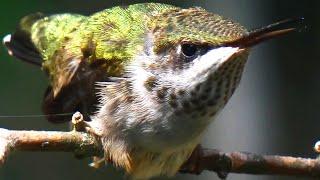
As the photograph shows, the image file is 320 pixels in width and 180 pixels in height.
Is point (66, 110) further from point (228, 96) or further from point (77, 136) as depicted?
point (228, 96)

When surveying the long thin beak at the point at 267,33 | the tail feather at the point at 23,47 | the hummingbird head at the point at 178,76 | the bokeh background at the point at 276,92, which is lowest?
the bokeh background at the point at 276,92

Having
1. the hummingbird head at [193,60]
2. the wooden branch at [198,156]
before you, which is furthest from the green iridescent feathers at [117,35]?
the wooden branch at [198,156]

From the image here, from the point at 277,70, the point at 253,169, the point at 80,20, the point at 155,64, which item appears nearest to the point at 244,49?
the point at 155,64

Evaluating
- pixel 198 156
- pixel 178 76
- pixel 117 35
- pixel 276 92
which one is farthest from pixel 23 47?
pixel 276 92

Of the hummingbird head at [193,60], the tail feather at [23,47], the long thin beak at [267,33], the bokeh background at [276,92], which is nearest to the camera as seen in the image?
the long thin beak at [267,33]

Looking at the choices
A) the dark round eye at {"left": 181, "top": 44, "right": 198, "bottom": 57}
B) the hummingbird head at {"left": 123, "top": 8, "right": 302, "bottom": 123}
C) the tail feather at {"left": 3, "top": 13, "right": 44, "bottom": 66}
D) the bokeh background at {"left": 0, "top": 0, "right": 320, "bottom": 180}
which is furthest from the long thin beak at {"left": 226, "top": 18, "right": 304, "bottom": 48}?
the bokeh background at {"left": 0, "top": 0, "right": 320, "bottom": 180}

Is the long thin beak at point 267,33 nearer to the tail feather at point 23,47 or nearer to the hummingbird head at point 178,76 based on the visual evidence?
the hummingbird head at point 178,76

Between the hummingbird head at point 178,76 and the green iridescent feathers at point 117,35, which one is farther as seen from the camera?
the green iridescent feathers at point 117,35
